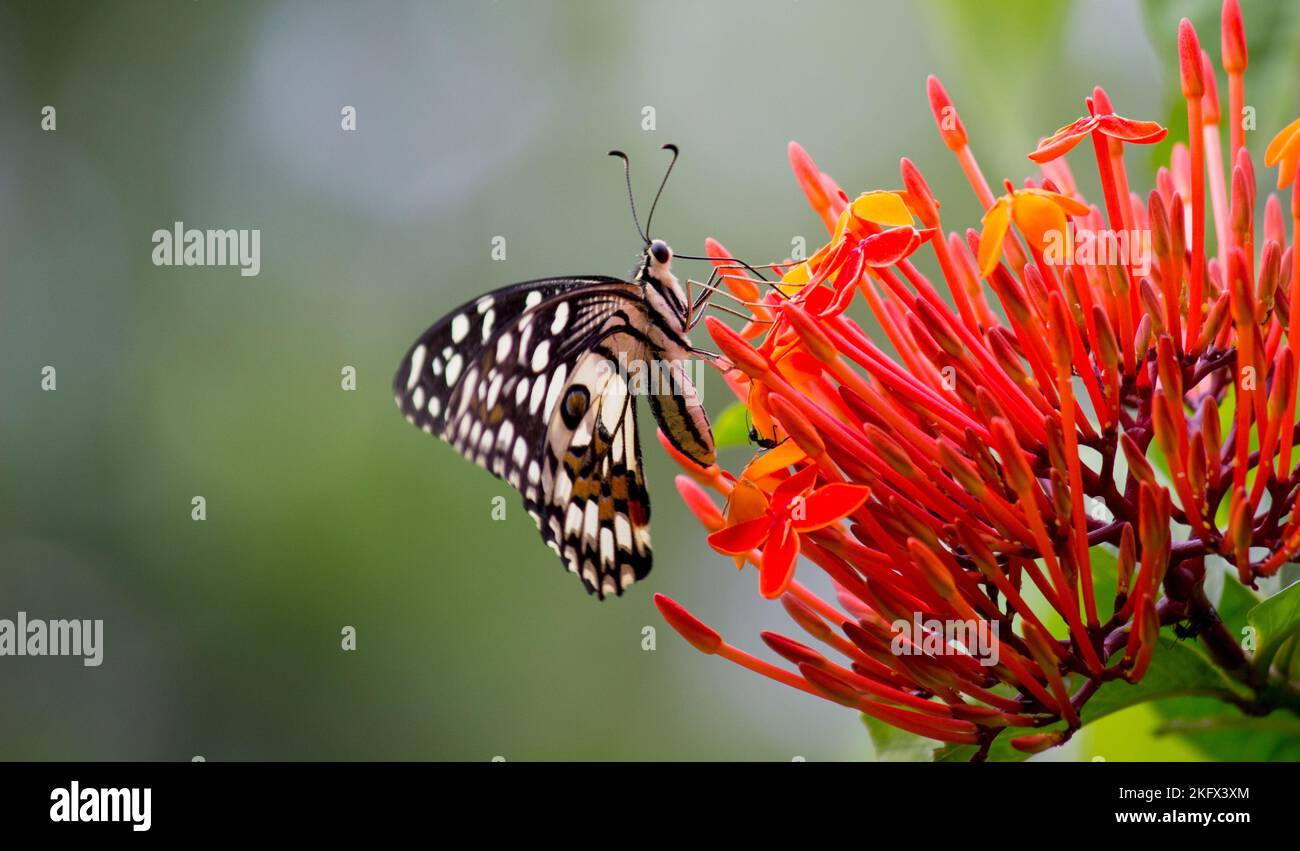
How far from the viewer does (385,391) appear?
5953 millimetres

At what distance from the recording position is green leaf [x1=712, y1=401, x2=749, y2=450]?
1.67 m

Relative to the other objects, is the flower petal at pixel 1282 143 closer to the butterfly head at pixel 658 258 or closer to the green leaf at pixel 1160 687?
the green leaf at pixel 1160 687

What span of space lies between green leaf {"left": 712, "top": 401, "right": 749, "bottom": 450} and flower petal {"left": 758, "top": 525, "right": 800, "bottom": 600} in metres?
0.52

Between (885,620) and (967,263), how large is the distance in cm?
47

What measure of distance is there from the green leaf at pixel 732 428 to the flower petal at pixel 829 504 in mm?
550

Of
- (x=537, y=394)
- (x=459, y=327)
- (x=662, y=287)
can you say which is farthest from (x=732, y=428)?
(x=459, y=327)

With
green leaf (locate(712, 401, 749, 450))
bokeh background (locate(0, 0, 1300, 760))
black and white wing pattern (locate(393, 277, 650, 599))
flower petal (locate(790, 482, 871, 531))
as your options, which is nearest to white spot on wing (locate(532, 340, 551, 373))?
black and white wing pattern (locate(393, 277, 650, 599))

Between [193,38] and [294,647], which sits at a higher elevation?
[193,38]

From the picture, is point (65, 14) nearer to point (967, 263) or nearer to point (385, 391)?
point (385, 391)

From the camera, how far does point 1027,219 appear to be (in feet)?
3.78

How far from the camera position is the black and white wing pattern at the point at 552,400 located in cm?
194

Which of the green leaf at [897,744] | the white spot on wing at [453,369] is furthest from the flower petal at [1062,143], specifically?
the white spot on wing at [453,369]
